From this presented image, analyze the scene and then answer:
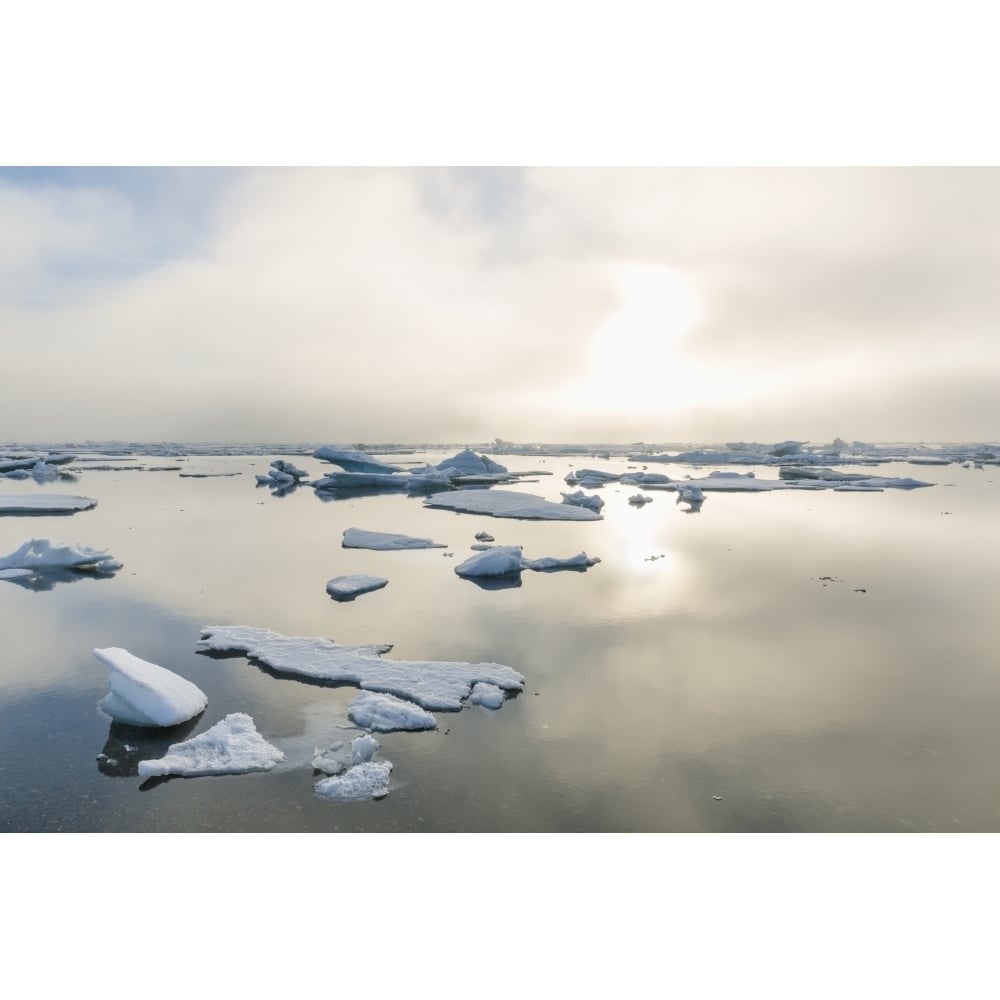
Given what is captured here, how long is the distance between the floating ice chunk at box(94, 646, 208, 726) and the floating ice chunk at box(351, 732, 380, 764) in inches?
68.9

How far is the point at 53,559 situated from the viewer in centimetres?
1113

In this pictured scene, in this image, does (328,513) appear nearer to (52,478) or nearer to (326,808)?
(326,808)

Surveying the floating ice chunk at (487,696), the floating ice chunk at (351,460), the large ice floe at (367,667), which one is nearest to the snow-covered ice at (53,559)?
the large ice floe at (367,667)

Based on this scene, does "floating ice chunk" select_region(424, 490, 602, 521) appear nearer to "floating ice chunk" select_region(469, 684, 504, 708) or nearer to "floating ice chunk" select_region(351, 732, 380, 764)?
"floating ice chunk" select_region(469, 684, 504, 708)

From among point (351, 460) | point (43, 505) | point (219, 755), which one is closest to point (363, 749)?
point (219, 755)

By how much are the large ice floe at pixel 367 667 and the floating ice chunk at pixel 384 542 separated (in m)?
5.76

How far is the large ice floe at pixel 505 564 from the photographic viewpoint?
10242 mm

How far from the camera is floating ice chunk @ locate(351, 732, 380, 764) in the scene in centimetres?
436

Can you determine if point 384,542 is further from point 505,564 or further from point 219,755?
point 219,755

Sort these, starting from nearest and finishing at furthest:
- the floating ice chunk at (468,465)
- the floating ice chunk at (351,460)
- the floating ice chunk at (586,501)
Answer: the floating ice chunk at (586,501) < the floating ice chunk at (351,460) < the floating ice chunk at (468,465)

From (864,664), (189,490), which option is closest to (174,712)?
(864,664)

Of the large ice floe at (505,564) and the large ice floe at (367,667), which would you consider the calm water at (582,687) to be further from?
the large ice floe at (505,564)

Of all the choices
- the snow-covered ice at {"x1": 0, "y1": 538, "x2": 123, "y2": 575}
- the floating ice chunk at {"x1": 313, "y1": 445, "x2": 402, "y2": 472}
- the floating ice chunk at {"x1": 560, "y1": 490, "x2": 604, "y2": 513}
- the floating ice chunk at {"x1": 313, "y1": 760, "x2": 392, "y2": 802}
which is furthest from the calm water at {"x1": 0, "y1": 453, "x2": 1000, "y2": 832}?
the floating ice chunk at {"x1": 313, "y1": 445, "x2": 402, "y2": 472}

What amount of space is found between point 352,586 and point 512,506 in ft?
31.5
